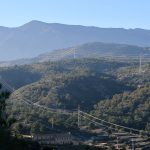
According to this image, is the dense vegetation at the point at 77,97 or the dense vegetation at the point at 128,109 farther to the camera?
the dense vegetation at the point at 128,109

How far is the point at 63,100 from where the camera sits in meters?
94.4

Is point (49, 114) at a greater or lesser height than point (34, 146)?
lesser

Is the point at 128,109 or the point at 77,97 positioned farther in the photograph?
the point at 77,97

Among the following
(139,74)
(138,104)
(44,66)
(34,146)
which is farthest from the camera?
(44,66)

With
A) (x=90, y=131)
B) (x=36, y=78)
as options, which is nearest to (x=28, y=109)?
(x=90, y=131)

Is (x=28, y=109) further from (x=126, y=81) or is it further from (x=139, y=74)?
(x=139, y=74)

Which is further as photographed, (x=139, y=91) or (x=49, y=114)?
(x=139, y=91)

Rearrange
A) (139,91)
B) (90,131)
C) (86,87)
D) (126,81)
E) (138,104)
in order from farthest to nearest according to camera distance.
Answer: (126,81) < (86,87) < (139,91) < (138,104) < (90,131)

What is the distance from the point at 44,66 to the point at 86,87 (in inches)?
1675

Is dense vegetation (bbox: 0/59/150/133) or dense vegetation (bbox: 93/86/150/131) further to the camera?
dense vegetation (bbox: 93/86/150/131)

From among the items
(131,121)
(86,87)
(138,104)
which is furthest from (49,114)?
(86,87)

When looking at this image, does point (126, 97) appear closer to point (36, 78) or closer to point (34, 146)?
point (36, 78)

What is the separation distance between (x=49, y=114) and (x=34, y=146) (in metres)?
47.0

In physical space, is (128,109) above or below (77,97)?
below
